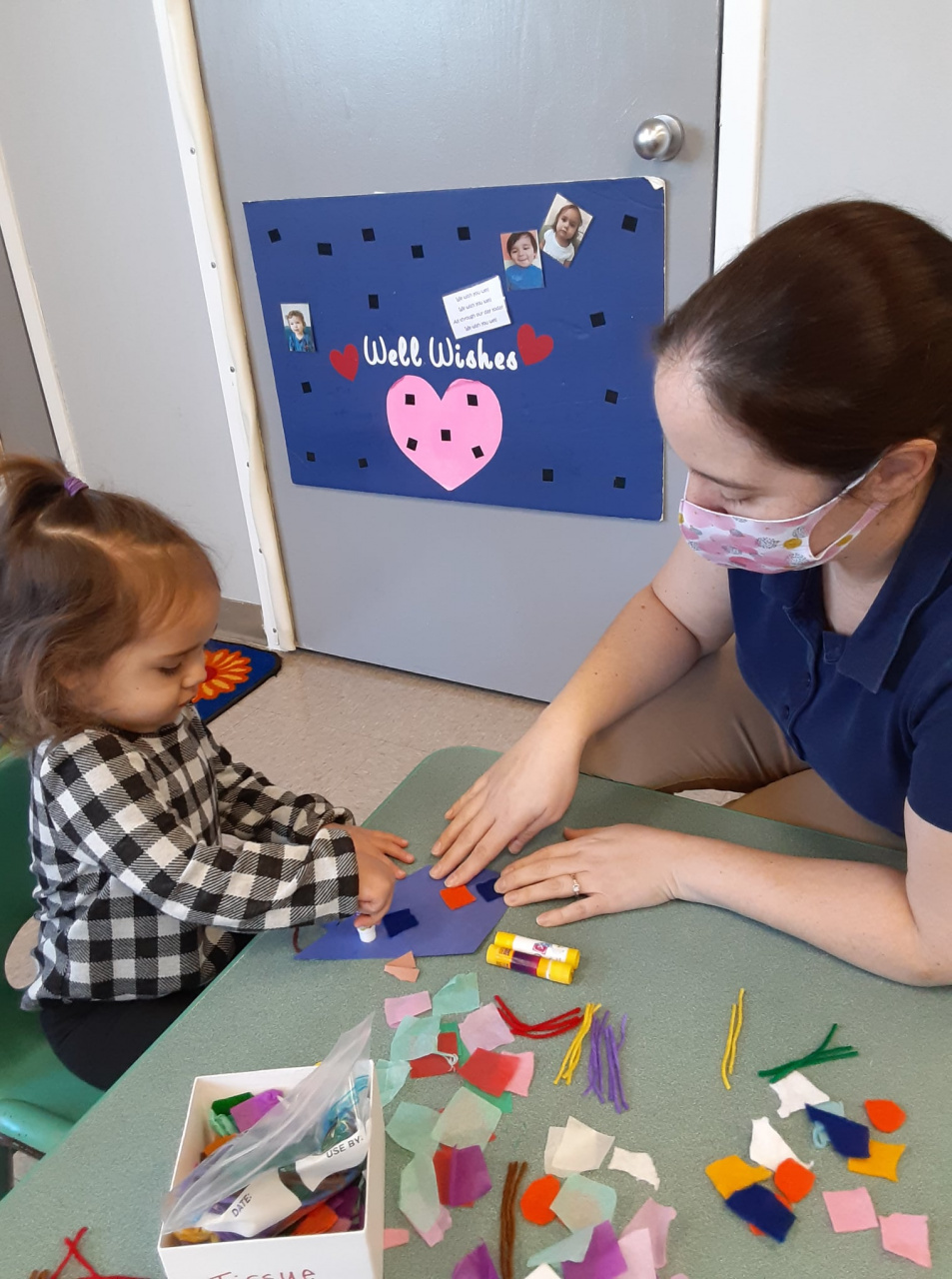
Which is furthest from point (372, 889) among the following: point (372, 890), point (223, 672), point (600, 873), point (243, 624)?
point (243, 624)

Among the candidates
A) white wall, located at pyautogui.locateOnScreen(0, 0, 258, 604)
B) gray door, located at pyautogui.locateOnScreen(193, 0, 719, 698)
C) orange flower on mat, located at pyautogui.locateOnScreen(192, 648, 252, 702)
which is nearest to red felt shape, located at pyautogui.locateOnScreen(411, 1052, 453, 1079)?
gray door, located at pyautogui.locateOnScreen(193, 0, 719, 698)

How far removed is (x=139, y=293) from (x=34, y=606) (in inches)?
72.7

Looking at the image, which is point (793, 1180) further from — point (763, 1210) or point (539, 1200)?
point (539, 1200)

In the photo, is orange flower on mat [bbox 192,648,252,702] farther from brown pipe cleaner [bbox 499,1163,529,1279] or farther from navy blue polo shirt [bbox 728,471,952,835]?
brown pipe cleaner [bbox 499,1163,529,1279]

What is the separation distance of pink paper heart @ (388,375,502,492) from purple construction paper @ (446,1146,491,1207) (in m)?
1.61

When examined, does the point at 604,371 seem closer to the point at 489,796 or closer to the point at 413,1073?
the point at 489,796

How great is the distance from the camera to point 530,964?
0.76 metres

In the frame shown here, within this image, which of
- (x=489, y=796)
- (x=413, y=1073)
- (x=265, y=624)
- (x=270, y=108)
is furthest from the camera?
(x=265, y=624)

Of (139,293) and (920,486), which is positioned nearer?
(920,486)

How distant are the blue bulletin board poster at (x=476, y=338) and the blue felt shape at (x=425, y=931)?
118cm

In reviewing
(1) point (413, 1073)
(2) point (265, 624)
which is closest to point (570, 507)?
(2) point (265, 624)

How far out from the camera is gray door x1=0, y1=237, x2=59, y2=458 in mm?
2662

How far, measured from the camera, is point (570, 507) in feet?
6.64

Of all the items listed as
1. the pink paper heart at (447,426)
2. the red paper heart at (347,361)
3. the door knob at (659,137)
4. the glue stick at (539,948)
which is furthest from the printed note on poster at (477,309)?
the glue stick at (539,948)
